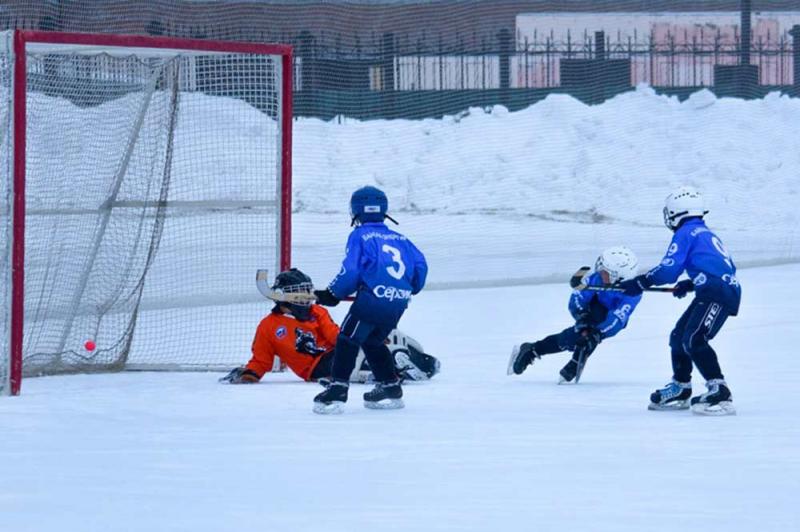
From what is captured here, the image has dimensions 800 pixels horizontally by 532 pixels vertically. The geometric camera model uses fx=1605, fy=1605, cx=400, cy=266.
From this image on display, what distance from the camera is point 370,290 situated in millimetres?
6625

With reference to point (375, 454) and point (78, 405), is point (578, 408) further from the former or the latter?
point (78, 405)

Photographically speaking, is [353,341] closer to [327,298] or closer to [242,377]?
[327,298]

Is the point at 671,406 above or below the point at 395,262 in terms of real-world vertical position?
below

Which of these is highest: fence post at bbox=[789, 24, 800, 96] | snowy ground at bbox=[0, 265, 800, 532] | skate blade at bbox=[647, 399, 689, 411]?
fence post at bbox=[789, 24, 800, 96]

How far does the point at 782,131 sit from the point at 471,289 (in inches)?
327

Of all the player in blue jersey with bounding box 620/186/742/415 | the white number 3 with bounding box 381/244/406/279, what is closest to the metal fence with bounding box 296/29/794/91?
the white number 3 with bounding box 381/244/406/279

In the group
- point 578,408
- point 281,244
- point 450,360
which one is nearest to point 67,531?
point 578,408

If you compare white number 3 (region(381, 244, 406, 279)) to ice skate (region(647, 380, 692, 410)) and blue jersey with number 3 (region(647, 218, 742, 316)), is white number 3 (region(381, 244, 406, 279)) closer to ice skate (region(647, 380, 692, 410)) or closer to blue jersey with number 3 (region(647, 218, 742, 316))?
blue jersey with number 3 (region(647, 218, 742, 316))

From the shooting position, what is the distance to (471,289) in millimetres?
13172

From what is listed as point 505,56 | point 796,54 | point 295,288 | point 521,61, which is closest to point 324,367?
point 295,288

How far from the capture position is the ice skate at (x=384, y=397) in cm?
677

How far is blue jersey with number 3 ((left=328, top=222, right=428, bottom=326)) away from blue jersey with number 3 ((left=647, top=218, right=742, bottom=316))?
102cm

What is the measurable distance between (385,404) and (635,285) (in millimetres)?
1167

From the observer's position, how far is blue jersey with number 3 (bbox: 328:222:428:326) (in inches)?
260
